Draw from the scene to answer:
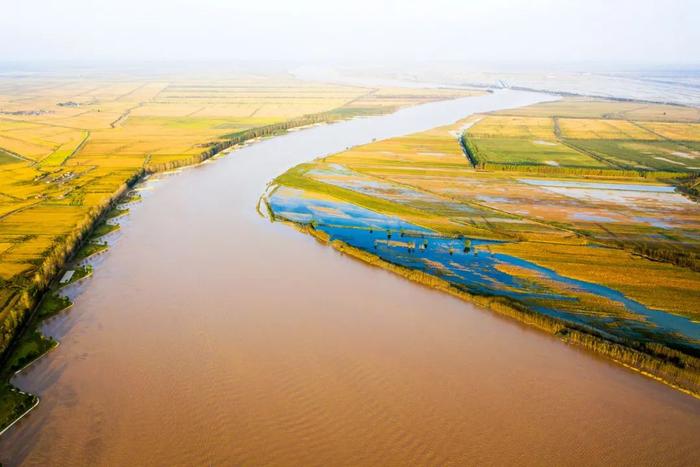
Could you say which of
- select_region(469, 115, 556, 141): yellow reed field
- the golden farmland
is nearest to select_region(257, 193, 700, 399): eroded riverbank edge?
the golden farmland

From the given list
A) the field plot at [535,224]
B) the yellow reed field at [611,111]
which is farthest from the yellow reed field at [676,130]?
the yellow reed field at [611,111]

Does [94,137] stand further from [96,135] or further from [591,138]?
[591,138]

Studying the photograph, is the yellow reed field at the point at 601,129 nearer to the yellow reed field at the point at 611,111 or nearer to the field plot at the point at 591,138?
the field plot at the point at 591,138

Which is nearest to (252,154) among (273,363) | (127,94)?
(273,363)

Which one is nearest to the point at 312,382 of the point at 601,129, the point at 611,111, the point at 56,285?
the point at 56,285

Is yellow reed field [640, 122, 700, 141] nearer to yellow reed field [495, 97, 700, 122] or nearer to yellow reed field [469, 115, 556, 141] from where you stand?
yellow reed field [495, 97, 700, 122]
